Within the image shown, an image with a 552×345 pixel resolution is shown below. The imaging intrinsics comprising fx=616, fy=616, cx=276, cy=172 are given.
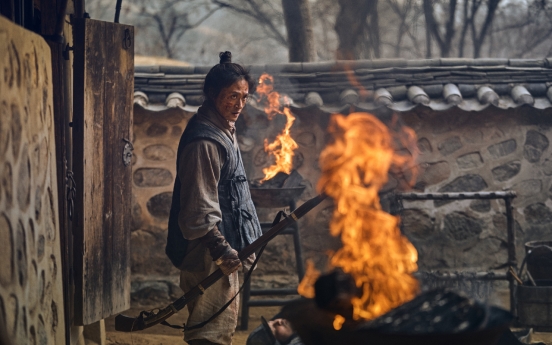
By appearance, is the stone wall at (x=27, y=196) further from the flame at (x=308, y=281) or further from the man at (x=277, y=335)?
the flame at (x=308, y=281)

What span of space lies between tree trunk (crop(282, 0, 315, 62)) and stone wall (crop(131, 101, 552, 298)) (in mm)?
4985

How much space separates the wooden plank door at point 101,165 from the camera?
3795mm

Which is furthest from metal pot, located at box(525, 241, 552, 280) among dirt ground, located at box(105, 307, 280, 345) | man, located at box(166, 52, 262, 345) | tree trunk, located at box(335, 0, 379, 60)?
tree trunk, located at box(335, 0, 379, 60)

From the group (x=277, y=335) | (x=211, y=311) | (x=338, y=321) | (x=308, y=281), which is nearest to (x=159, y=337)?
(x=308, y=281)

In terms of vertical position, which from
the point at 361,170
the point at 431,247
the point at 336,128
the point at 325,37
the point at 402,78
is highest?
the point at 325,37

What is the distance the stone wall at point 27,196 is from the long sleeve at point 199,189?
0.72 metres

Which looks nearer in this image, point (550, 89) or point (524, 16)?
point (550, 89)

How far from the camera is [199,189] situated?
11.5 ft

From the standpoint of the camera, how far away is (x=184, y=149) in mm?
3594

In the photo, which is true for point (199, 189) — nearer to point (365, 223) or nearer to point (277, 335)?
point (365, 223)

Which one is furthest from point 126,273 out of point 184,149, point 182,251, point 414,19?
point 414,19

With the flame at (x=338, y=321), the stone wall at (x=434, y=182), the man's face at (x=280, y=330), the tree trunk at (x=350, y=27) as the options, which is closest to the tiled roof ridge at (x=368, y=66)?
the stone wall at (x=434, y=182)

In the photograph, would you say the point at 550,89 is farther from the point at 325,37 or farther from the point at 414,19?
the point at 325,37

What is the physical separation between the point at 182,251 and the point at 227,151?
653 millimetres
